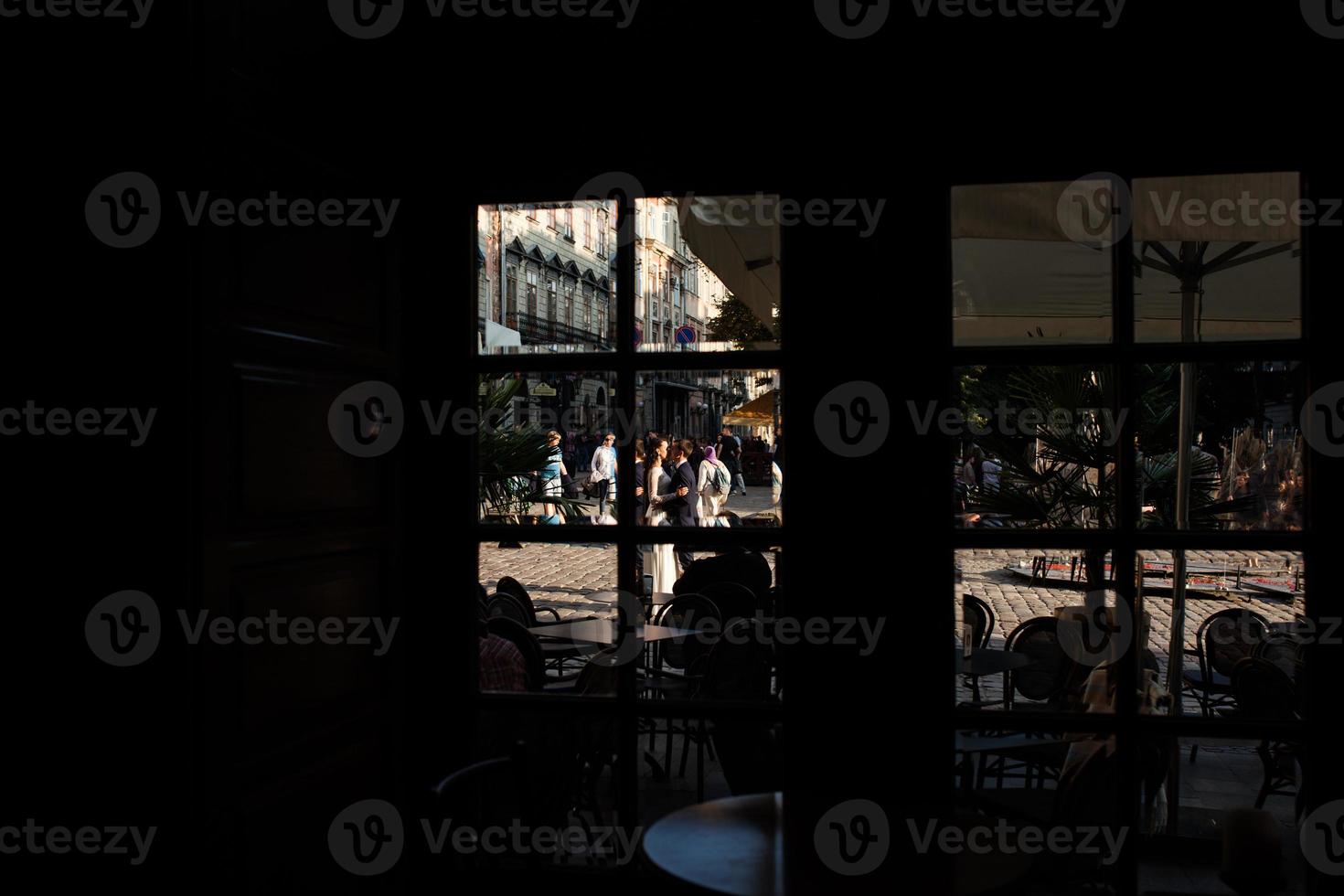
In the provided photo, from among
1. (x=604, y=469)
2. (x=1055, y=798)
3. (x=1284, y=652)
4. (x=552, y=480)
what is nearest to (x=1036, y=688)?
(x=1055, y=798)

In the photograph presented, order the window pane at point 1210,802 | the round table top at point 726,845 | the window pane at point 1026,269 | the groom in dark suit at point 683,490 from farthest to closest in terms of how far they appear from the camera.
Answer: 1. the groom in dark suit at point 683,490
2. the window pane at point 1026,269
3. the window pane at point 1210,802
4. the round table top at point 726,845

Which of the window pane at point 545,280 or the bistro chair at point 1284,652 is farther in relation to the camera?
the window pane at point 545,280

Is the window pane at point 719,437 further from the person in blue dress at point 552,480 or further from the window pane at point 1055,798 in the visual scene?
the window pane at point 1055,798

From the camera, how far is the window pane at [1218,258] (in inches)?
86.7

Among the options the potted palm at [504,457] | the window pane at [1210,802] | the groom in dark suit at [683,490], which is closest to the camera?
the window pane at [1210,802]

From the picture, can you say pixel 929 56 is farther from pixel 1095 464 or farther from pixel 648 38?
pixel 1095 464

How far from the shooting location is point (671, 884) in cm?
180

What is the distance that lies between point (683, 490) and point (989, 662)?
795 millimetres

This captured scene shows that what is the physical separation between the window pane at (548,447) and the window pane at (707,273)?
19 centimetres

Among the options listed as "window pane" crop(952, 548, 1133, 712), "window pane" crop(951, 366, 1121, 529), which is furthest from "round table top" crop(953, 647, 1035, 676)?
"window pane" crop(951, 366, 1121, 529)

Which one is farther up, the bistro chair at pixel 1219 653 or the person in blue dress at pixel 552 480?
the person in blue dress at pixel 552 480

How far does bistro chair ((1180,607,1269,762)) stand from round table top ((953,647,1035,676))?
1.13 ft

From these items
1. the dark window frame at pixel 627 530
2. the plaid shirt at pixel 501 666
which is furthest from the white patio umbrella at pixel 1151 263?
the plaid shirt at pixel 501 666

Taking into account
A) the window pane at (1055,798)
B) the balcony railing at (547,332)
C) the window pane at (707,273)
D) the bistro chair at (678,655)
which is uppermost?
the window pane at (707,273)
